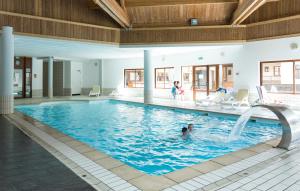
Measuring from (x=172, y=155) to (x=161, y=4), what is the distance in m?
7.73

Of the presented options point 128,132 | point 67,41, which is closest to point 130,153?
point 128,132

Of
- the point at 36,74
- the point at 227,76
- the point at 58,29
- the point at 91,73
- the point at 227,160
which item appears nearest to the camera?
the point at 227,160

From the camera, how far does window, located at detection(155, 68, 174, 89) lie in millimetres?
15086

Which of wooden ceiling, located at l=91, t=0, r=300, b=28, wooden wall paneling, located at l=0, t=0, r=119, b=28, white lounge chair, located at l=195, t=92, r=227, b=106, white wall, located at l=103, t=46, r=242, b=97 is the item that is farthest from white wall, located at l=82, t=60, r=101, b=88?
white lounge chair, located at l=195, t=92, r=227, b=106

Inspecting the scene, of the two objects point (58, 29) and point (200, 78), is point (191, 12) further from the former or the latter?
point (58, 29)

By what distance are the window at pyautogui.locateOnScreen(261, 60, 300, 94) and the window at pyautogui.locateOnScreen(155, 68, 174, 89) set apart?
18.5ft

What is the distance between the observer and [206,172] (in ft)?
10.7

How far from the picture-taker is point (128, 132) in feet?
22.6

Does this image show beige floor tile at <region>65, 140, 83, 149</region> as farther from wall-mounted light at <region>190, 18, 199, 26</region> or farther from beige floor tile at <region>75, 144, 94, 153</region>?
wall-mounted light at <region>190, 18, 199, 26</region>

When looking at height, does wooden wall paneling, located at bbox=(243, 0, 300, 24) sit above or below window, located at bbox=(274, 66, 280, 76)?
above

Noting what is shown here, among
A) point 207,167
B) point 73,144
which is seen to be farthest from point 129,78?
point 207,167

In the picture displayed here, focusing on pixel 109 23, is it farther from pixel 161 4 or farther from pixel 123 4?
pixel 161 4

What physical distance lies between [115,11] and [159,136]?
5.19 m

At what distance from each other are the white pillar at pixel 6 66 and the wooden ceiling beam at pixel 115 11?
10.5 ft
